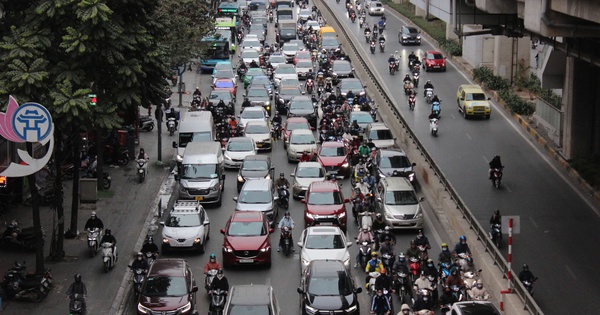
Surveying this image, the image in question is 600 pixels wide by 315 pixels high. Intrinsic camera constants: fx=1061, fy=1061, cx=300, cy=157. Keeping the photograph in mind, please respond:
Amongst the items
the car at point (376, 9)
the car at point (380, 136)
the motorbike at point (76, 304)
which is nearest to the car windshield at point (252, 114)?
the car at point (380, 136)

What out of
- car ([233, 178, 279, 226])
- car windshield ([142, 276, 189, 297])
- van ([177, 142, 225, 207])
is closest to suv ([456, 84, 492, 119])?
van ([177, 142, 225, 207])

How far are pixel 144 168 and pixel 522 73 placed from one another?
86.4ft

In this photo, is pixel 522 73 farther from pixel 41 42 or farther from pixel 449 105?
pixel 41 42

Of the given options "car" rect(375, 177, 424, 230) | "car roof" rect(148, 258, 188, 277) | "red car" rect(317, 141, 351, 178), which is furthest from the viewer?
"red car" rect(317, 141, 351, 178)

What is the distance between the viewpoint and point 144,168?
134ft

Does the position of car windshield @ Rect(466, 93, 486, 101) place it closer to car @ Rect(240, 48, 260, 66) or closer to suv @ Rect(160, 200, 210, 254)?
car @ Rect(240, 48, 260, 66)

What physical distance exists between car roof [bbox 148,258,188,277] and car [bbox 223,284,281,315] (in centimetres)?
258

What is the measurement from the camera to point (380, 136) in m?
44.2

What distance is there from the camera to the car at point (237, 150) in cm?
4284

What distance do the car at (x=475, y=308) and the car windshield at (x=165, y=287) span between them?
265 inches

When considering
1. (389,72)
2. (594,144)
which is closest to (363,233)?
(594,144)

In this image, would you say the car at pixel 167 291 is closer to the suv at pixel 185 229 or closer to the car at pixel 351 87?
the suv at pixel 185 229

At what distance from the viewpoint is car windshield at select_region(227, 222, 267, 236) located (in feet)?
100

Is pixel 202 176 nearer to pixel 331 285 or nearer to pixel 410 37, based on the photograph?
pixel 331 285
